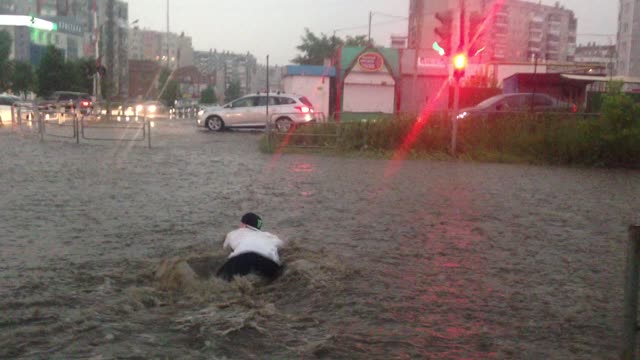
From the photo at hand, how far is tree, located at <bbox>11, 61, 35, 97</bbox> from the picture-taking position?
61375mm

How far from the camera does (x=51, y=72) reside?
57.7 metres

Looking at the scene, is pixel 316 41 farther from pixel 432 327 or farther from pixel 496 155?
pixel 432 327

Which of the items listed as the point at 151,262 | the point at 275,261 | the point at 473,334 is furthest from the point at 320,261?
the point at 473,334

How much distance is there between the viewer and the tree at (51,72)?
57.8m

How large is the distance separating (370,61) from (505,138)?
709 inches

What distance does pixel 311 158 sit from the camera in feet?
65.3

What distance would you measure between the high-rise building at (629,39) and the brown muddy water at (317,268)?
2881 inches

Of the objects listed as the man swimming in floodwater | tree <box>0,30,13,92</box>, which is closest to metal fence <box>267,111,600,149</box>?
the man swimming in floodwater

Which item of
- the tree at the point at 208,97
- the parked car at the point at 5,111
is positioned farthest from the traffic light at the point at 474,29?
the tree at the point at 208,97

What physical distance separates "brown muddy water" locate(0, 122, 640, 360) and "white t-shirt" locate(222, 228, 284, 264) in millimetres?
256

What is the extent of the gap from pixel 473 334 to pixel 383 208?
6.16 m

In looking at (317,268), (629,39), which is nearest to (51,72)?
(317,268)

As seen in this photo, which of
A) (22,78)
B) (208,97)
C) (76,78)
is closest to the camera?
(76,78)

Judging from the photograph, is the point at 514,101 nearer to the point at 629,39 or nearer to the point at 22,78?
the point at 22,78
